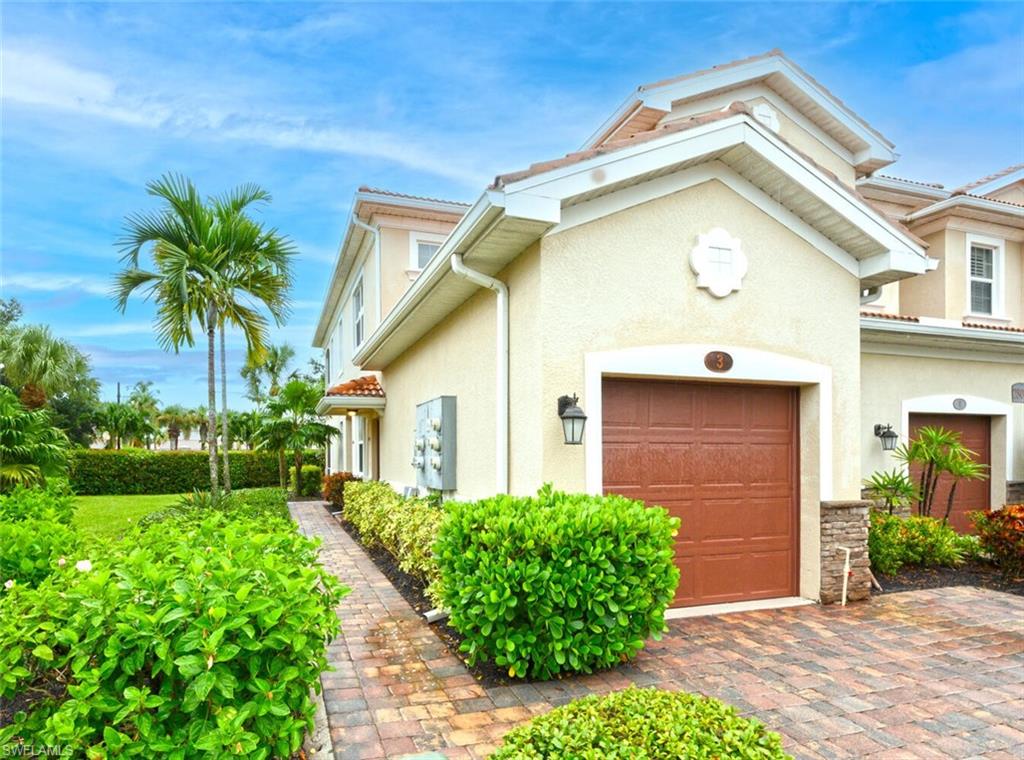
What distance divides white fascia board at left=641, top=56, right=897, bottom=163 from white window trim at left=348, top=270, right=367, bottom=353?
8664 mm

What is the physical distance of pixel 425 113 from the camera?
42.0ft

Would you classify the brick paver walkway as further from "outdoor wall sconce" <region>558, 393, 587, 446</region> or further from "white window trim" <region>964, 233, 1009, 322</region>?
"white window trim" <region>964, 233, 1009, 322</region>

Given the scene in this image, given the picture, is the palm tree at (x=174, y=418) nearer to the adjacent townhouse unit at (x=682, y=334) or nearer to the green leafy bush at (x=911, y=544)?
the adjacent townhouse unit at (x=682, y=334)

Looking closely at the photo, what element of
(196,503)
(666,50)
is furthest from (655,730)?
(666,50)

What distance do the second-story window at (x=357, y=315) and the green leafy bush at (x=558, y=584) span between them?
42.4ft

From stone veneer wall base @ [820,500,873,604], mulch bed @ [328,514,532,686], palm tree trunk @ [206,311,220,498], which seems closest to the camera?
mulch bed @ [328,514,532,686]

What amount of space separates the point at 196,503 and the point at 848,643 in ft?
33.3

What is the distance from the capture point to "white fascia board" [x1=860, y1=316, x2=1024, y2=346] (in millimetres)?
9664

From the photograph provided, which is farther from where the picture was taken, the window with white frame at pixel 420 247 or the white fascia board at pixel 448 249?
the window with white frame at pixel 420 247

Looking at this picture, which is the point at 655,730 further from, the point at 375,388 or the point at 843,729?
the point at 375,388

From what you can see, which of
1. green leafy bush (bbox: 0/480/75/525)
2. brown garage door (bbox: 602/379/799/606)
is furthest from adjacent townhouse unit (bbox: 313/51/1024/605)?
green leafy bush (bbox: 0/480/75/525)

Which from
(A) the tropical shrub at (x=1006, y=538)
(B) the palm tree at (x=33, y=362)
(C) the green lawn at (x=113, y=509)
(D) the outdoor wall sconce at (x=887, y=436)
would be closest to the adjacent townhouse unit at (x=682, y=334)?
(D) the outdoor wall sconce at (x=887, y=436)

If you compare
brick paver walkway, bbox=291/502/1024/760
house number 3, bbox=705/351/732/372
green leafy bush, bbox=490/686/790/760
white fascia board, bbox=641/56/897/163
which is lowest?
brick paver walkway, bbox=291/502/1024/760

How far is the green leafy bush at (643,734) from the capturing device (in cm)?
231
